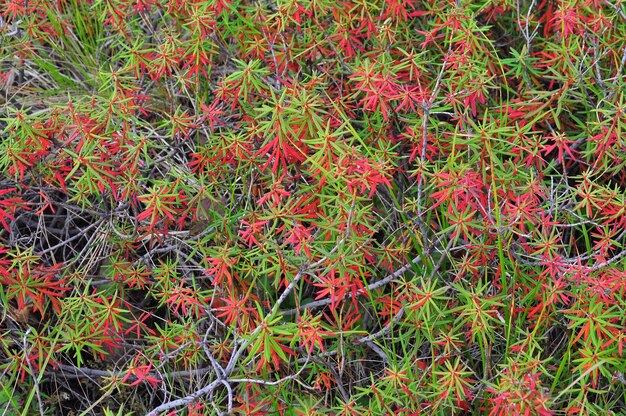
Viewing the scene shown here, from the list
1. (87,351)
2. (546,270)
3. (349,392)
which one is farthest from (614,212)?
(87,351)

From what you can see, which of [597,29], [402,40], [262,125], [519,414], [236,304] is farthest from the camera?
[402,40]

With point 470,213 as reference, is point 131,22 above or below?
above

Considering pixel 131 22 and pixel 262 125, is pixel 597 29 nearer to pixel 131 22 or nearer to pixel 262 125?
pixel 262 125

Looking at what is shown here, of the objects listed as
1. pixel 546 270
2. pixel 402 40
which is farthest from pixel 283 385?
pixel 402 40

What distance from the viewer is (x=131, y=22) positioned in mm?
3594

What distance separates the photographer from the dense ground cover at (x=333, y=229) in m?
2.73

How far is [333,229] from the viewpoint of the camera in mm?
2746

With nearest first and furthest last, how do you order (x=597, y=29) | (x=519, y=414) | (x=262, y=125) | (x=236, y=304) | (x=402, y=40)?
1. (x=519, y=414)
2. (x=236, y=304)
3. (x=262, y=125)
4. (x=597, y=29)
5. (x=402, y=40)

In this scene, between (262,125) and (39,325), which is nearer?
(262,125)

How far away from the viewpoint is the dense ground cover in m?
2.73

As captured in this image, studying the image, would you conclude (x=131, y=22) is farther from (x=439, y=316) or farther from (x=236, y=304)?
(x=439, y=316)

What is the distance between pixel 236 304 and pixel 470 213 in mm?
861

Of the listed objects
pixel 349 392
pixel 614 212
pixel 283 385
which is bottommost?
pixel 349 392

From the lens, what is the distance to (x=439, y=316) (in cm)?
279
